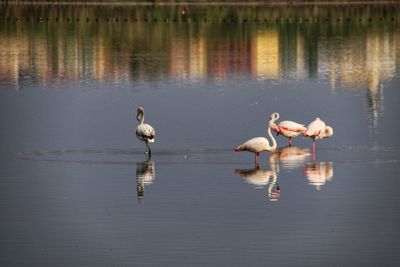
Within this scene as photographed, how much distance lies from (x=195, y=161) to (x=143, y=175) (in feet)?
6.57

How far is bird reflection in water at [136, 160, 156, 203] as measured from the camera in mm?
26188

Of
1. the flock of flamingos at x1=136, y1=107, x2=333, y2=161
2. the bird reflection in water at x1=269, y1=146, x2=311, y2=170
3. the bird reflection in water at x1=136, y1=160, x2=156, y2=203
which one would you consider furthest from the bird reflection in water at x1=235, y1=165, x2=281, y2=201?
the bird reflection in water at x1=136, y1=160, x2=156, y2=203

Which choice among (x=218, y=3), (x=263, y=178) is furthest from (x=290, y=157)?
(x=218, y=3)

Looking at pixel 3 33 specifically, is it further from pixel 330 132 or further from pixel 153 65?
pixel 330 132

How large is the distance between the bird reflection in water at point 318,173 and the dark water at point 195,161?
4 centimetres

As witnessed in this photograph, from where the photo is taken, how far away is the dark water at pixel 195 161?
846 inches

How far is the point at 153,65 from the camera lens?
56.7 meters

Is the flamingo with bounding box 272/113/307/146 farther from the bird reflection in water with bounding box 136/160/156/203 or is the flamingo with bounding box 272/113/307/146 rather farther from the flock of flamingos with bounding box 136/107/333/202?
the bird reflection in water with bounding box 136/160/156/203

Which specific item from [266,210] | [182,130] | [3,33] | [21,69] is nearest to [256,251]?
[266,210]

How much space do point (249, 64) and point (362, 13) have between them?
47064 millimetres

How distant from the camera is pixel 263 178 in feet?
90.4

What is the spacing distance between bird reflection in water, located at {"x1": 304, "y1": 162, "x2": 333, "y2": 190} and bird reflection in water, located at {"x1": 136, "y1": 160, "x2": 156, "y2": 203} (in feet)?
9.88

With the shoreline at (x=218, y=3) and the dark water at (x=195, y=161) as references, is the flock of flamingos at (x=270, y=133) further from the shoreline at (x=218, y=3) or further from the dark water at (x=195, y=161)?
the shoreline at (x=218, y=3)

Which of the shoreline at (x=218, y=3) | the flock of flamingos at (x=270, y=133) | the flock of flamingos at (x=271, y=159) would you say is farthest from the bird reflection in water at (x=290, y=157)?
the shoreline at (x=218, y=3)
